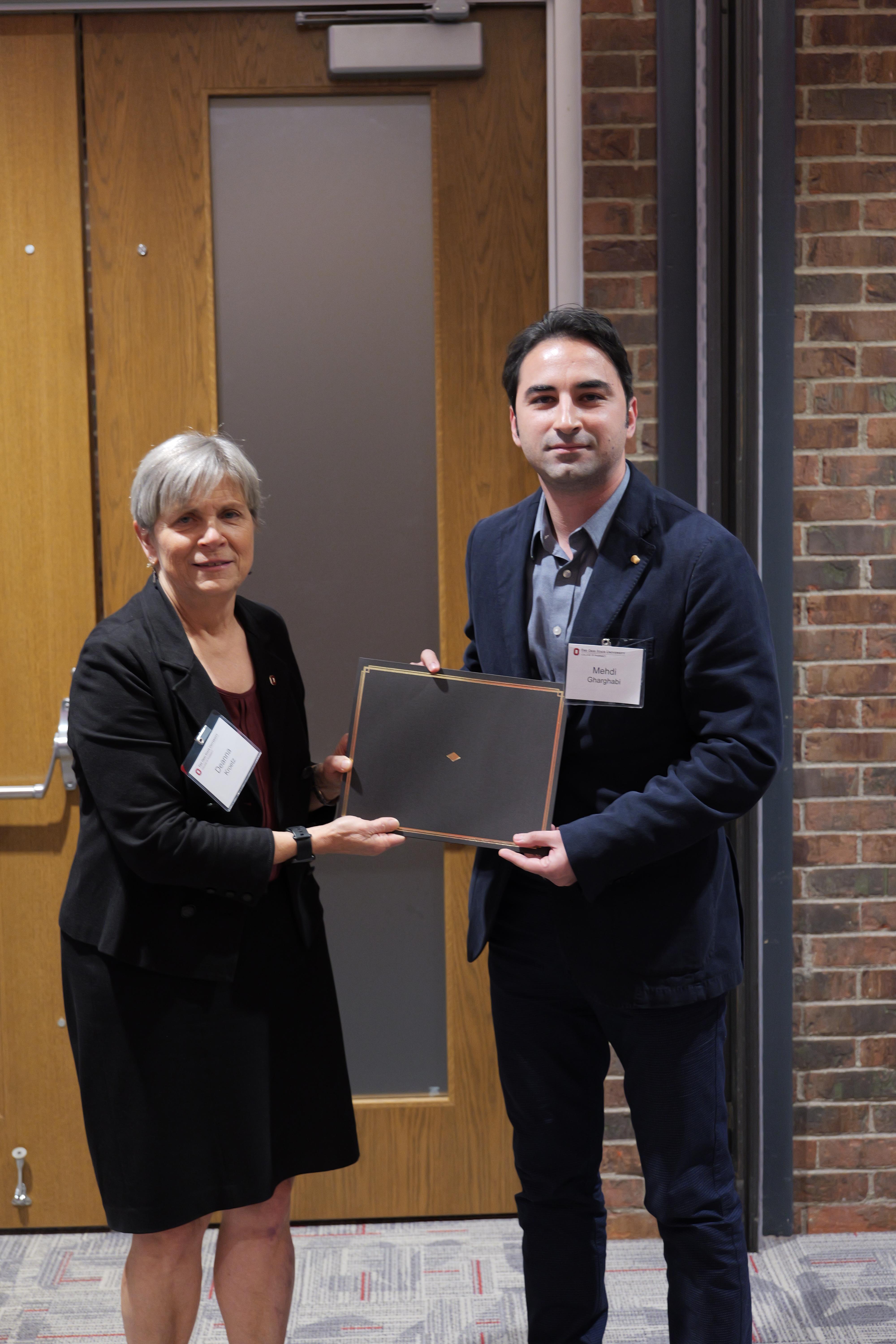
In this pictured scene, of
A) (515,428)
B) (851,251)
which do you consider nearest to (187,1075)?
(515,428)

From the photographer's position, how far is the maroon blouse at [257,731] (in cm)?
176

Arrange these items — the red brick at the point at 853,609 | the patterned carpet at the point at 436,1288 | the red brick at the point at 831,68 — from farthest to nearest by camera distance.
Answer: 1. the red brick at the point at 853,609
2. the red brick at the point at 831,68
3. the patterned carpet at the point at 436,1288

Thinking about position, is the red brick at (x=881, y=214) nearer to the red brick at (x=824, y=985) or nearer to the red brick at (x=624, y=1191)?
the red brick at (x=824, y=985)

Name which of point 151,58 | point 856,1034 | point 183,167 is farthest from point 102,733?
point 856,1034

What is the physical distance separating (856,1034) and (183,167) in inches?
97.4

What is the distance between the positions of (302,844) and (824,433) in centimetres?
150

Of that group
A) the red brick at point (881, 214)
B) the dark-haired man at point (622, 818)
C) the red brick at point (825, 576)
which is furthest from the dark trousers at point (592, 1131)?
the red brick at point (881, 214)

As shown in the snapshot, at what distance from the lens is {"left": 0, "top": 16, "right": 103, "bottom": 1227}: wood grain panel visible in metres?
2.46

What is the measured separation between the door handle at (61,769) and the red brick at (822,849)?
163 centimetres

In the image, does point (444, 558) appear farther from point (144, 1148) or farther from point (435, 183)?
point (144, 1148)

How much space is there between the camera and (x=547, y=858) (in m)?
1.69

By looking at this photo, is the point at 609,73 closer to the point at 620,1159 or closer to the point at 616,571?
the point at 616,571

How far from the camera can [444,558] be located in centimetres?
260

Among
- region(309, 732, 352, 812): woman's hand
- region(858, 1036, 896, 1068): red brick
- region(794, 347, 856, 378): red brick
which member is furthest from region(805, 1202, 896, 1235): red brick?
region(794, 347, 856, 378): red brick
